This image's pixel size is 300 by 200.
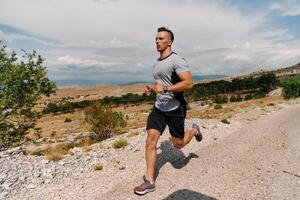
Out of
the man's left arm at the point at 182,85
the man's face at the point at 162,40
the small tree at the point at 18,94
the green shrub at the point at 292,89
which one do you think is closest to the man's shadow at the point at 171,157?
the man's left arm at the point at 182,85

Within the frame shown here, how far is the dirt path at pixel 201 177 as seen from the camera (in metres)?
8.80

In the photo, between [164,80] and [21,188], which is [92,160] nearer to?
[21,188]

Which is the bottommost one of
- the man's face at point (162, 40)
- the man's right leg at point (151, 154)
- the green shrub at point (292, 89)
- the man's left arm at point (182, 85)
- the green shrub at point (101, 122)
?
the green shrub at point (292, 89)

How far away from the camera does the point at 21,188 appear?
31.5ft

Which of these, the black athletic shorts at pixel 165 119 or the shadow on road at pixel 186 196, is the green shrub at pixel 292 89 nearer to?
the black athletic shorts at pixel 165 119

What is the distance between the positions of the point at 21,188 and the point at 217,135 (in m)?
11.7

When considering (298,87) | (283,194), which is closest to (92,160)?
(283,194)

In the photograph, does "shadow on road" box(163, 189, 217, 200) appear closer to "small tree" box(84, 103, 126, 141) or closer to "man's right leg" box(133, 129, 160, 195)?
"man's right leg" box(133, 129, 160, 195)

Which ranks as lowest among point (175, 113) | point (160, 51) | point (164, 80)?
point (175, 113)

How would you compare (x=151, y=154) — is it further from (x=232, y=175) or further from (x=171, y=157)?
(x=171, y=157)

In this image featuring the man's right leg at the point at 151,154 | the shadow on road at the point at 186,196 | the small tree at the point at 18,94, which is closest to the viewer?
the shadow on road at the point at 186,196

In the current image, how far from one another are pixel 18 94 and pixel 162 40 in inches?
531

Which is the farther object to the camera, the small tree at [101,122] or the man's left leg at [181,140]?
the small tree at [101,122]

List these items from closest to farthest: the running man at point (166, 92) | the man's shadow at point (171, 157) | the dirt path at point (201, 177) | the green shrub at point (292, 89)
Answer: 1. the running man at point (166, 92)
2. the dirt path at point (201, 177)
3. the man's shadow at point (171, 157)
4. the green shrub at point (292, 89)
